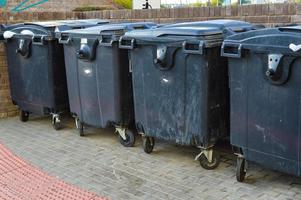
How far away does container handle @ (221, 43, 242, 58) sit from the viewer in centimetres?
386

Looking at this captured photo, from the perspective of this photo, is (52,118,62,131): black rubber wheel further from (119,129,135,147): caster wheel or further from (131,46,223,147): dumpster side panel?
(131,46,223,147): dumpster side panel

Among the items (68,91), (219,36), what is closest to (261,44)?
(219,36)

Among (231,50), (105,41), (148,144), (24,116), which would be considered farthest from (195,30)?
(24,116)

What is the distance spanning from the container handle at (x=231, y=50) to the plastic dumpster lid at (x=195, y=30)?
9.7 inches

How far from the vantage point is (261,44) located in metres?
3.69

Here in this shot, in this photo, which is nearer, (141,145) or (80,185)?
(80,185)

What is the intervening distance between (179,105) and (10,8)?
621 cm

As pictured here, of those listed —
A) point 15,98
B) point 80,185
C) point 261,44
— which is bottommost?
point 80,185

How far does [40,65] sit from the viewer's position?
19.3ft

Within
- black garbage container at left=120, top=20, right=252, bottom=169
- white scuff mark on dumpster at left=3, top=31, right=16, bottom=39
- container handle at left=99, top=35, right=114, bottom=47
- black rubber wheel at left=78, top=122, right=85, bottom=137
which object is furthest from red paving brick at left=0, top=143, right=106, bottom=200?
white scuff mark on dumpster at left=3, top=31, right=16, bottom=39

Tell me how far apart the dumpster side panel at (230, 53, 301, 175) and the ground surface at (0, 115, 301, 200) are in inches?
13.5

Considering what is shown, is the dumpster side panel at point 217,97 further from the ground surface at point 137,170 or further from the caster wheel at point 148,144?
the caster wheel at point 148,144

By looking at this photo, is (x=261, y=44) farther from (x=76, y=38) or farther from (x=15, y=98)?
(x=15, y=98)

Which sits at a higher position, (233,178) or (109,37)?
(109,37)
